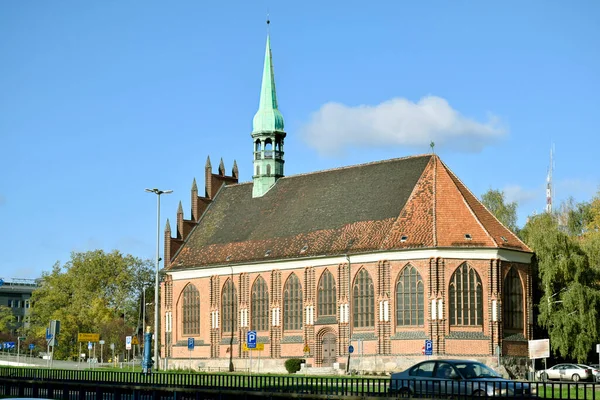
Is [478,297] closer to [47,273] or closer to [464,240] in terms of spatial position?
[464,240]

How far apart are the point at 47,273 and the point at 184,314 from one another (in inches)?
1673

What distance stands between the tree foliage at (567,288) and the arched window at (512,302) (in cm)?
176

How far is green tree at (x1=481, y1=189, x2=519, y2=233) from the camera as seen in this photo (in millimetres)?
83875

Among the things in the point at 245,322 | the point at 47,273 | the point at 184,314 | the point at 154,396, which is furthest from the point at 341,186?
the point at 47,273

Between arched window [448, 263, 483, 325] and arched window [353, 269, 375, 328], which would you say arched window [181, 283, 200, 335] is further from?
arched window [448, 263, 483, 325]

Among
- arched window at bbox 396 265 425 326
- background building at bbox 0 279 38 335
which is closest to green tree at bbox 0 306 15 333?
background building at bbox 0 279 38 335

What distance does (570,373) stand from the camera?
59312 millimetres

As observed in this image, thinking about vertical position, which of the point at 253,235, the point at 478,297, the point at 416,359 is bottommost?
the point at 416,359

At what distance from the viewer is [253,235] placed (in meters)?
77.2

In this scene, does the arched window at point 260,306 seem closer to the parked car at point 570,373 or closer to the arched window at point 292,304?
the arched window at point 292,304

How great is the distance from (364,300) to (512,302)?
33.0ft

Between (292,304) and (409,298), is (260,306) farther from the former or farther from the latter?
(409,298)

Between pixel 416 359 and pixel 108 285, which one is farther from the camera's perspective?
pixel 108 285

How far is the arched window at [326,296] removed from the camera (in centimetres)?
6950
